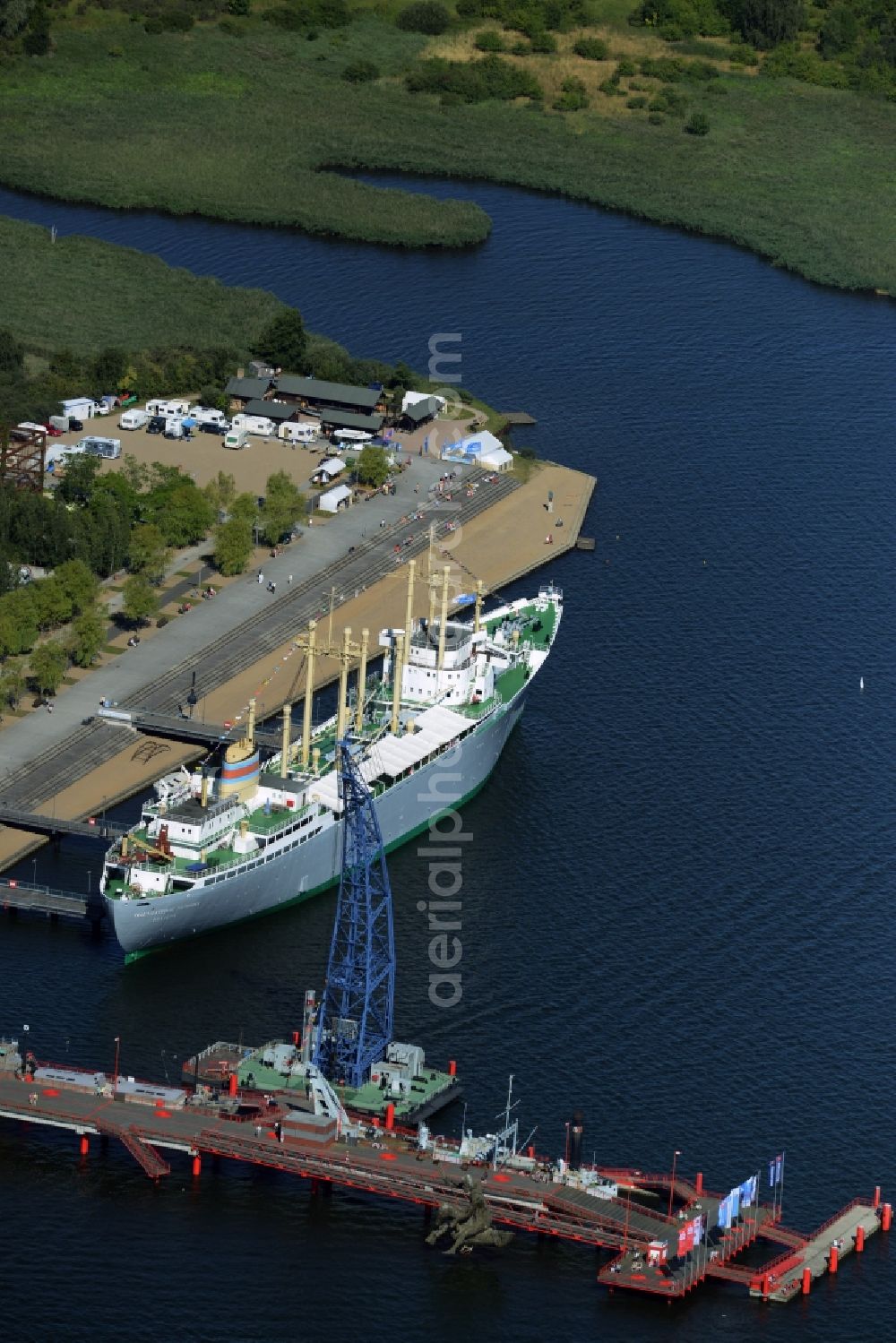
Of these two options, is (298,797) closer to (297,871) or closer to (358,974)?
(297,871)

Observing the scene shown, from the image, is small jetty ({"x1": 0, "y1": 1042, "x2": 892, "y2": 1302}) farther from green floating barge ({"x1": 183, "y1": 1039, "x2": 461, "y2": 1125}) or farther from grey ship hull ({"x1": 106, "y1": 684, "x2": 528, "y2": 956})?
grey ship hull ({"x1": 106, "y1": 684, "x2": 528, "y2": 956})

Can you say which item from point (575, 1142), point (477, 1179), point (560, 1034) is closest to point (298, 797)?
point (560, 1034)

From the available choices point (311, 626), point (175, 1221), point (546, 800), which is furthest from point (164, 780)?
point (175, 1221)

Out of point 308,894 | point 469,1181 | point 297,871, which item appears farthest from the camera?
point 308,894

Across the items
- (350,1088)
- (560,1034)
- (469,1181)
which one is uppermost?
(560,1034)

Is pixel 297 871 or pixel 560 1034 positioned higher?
pixel 297 871

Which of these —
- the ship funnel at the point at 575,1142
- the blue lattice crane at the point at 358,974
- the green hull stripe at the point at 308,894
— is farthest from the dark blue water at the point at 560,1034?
the blue lattice crane at the point at 358,974

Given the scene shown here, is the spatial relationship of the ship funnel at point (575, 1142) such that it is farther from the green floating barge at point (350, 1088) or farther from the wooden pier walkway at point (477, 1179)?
the green floating barge at point (350, 1088)
